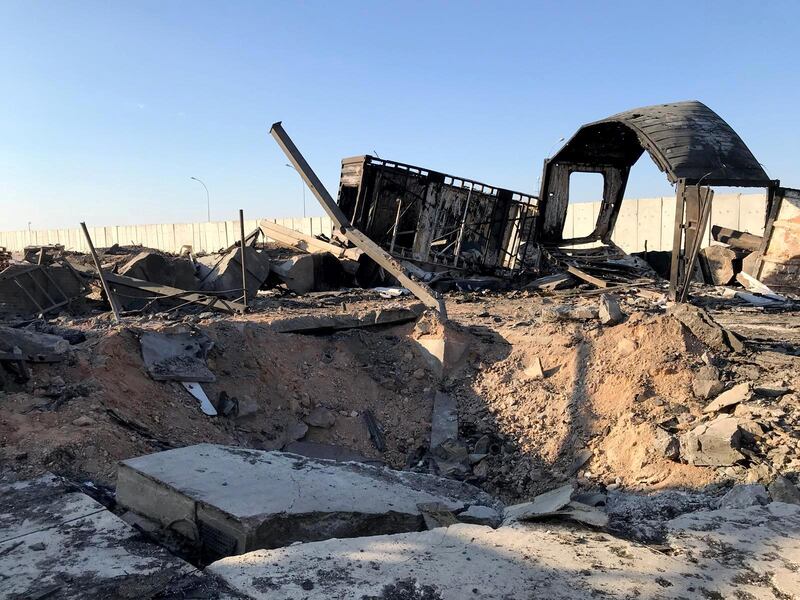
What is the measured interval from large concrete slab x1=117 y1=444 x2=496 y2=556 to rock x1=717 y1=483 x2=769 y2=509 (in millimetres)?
1699

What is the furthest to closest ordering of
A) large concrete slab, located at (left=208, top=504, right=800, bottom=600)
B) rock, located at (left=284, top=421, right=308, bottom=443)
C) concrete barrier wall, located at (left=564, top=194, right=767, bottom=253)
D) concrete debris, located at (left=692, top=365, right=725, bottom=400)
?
concrete barrier wall, located at (left=564, top=194, right=767, bottom=253)
rock, located at (left=284, top=421, right=308, bottom=443)
concrete debris, located at (left=692, top=365, right=725, bottom=400)
large concrete slab, located at (left=208, top=504, right=800, bottom=600)

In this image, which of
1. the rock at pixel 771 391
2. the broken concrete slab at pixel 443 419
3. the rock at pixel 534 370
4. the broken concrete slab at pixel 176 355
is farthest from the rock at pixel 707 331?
the broken concrete slab at pixel 176 355

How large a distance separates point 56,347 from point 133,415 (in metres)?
1.19

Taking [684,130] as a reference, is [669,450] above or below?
below

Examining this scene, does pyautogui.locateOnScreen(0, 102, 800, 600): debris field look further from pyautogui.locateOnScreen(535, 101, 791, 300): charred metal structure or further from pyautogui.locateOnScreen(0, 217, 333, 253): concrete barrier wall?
pyautogui.locateOnScreen(0, 217, 333, 253): concrete barrier wall

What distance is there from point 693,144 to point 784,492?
6.94 m

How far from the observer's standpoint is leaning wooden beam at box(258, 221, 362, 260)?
43.7 ft

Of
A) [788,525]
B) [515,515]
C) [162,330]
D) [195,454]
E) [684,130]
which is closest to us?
[788,525]

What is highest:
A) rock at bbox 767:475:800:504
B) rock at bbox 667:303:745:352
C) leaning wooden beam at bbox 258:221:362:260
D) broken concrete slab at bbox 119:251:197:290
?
leaning wooden beam at bbox 258:221:362:260

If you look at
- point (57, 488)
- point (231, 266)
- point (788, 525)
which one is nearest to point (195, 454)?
point (57, 488)

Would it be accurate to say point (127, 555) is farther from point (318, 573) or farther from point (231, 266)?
point (231, 266)

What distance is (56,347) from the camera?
5.73m

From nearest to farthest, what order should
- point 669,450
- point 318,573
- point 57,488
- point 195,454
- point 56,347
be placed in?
1. point 318,573
2. point 57,488
3. point 195,454
4. point 669,450
5. point 56,347

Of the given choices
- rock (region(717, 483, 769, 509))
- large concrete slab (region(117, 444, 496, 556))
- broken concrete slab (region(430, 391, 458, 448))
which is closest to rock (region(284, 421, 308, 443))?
broken concrete slab (region(430, 391, 458, 448))
